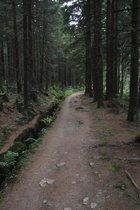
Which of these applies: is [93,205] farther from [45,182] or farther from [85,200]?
[45,182]

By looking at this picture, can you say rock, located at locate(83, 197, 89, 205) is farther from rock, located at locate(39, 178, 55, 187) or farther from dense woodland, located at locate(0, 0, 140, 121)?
dense woodland, located at locate(0, 0, 140, 121)

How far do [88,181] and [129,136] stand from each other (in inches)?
139

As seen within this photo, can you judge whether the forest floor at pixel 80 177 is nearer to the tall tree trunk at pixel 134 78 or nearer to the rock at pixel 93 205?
the rock at pixel 93 205

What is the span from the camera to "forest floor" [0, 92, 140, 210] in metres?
3.19

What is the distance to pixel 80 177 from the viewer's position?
4137 millimetres

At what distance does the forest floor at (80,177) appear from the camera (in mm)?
3193

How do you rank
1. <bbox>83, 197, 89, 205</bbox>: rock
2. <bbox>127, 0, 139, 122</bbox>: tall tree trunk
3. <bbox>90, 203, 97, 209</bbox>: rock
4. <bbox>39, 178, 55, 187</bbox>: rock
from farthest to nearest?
1. <bbox>127, 0, 139, 122</bbox>: tall tree trunk
2. <bbox>39, 178, 55, 187</bbox>: rock
3. <bbox>83, 197, 89, 205</bbox>: rock
4. <bbox>90, 203, 97, 209</bbox>: rock

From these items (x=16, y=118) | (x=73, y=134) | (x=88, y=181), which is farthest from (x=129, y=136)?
(x=16, y=118)

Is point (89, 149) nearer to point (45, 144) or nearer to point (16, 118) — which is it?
point (45, 144)

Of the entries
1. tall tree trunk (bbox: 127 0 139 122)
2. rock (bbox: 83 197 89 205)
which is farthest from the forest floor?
tall tree trunk (bbox: 127 0 139 122)

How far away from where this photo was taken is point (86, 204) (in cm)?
312

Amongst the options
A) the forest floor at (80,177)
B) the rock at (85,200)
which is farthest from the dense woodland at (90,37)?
the rock at (85,200)

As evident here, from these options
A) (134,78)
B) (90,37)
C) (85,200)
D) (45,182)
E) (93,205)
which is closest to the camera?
(93,205)

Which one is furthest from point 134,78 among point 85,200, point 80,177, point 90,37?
point 90,37
